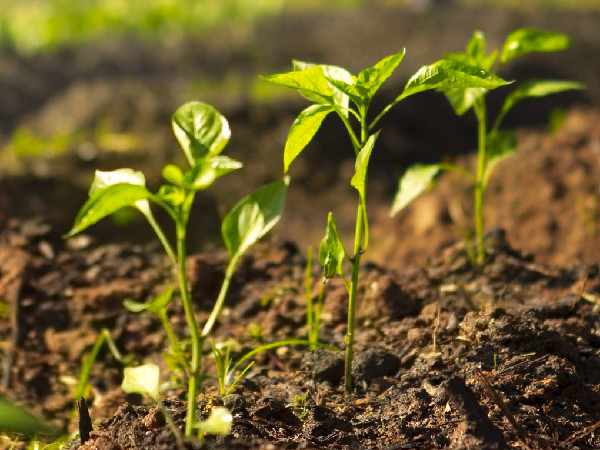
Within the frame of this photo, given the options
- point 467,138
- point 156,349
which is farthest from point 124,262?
point 467,138

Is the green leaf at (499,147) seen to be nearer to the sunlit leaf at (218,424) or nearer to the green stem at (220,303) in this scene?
the green stem at (220,303)

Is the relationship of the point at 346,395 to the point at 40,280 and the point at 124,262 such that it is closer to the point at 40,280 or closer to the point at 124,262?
the point at 124,262

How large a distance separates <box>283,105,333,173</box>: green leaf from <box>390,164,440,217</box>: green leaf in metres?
0.50

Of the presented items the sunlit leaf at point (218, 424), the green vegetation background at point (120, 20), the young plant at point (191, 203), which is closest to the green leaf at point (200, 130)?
the young plant at point (191, 203)

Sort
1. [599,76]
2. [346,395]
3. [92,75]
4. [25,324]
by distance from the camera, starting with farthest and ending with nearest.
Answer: [92,75]
[599,76]
[25,324]
[346,395]

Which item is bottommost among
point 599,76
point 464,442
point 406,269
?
point 464,442

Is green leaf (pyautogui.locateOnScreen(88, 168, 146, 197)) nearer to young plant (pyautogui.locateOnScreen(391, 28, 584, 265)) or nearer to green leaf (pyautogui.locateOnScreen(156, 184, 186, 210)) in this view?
green leaf (pyautogui.locateOnScreen(156, 184, 186, 210))

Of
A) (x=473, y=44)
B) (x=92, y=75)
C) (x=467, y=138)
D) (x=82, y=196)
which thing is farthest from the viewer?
(x=92, y=75)

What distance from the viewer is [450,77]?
115 centimetres

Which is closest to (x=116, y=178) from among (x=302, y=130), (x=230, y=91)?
(x=302, y=130)

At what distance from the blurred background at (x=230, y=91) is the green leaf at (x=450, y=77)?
1401 millimetres

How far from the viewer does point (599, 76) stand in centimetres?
565

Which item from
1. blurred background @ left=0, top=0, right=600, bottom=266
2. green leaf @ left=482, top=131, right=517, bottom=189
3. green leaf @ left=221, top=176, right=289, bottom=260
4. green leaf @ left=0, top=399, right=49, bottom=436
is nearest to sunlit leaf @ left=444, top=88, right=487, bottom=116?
green leaf @ left=482, top=131, right=517, bottom=189

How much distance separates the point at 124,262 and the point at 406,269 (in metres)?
1.08
